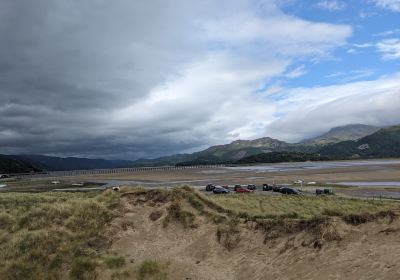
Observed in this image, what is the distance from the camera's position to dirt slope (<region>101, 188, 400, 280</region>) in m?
16.2

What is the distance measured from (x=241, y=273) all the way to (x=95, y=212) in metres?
13.5

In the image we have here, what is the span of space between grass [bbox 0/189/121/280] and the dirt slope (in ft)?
4.75

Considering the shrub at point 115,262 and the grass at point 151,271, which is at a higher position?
the shrub at point 115,262

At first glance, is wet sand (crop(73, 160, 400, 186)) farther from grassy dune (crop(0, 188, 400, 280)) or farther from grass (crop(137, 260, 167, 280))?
grass (crop(137, 260, 167, 280))

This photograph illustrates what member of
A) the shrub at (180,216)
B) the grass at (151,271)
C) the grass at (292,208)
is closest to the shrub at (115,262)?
the grass at (151,271)

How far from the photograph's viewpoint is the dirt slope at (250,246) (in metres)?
16.2

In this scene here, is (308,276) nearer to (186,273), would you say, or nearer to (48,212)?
(186,273)

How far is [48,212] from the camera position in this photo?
28453 mm

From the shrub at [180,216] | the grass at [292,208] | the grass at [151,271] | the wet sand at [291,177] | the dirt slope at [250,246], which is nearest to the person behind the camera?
the dirt slope at [250,246]

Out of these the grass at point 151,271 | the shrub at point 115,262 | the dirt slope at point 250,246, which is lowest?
the grass at point 151,271

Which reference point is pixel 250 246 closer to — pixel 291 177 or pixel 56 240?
pixel 56 240

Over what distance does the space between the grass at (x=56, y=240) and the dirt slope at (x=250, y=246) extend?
1.45 metres

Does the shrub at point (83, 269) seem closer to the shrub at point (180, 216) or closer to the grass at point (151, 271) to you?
the grass at point (151, 271)

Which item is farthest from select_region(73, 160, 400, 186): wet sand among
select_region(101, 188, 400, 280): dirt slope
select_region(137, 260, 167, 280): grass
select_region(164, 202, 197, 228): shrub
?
select_region(137, 260, 167, 280): grass
